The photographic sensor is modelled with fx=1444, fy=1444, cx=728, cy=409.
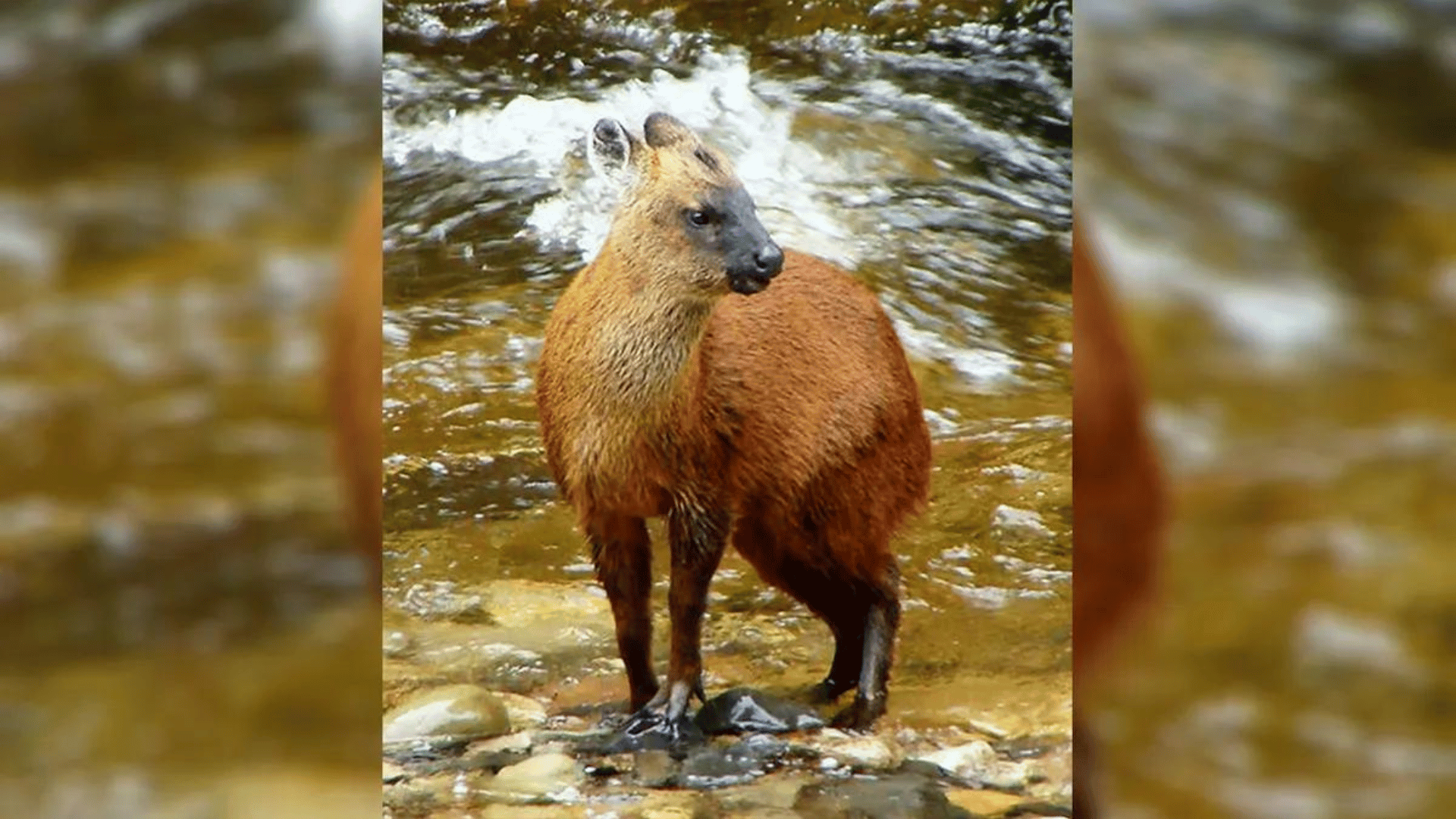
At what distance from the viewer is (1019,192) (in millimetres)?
2525

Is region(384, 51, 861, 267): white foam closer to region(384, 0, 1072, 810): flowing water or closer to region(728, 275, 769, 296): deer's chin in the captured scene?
region(384, 0, 1072, 810): flowing water

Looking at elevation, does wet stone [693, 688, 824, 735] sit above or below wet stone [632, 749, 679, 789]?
above

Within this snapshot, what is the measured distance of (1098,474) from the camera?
98.6 inches

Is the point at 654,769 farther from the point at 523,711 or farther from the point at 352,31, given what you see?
the point at 352,31

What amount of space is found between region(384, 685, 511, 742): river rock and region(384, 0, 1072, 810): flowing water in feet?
0.07

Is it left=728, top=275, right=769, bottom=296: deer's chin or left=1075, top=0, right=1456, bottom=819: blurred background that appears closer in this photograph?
left=728, top=275, right=769, bottom=296: deer's chin

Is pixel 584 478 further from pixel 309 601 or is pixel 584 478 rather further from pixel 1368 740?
pixel 1368 740

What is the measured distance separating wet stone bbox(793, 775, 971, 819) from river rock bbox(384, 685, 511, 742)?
0.54 metres

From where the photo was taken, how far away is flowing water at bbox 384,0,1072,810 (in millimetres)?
2498

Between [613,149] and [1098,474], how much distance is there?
1.01 metres

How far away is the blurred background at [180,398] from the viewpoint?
2549 mm

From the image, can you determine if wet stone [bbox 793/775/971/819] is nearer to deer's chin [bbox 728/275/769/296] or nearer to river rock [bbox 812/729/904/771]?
river rock [bbox 812/729/904/771]

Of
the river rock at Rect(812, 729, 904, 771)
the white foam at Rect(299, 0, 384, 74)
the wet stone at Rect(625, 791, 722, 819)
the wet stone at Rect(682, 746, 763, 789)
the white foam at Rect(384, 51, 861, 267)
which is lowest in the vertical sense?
the wet stone at Rect(625, 791, 722, 819)

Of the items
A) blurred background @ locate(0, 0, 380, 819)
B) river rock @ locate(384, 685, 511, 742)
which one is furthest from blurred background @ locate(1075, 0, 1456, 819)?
blurred background @ locate(0, 0, 380, 819)
